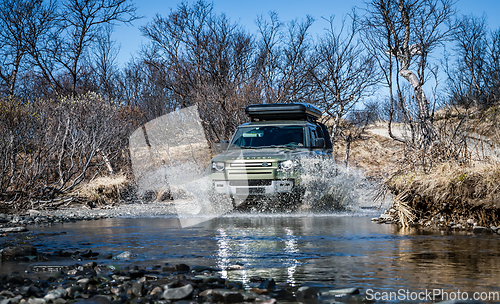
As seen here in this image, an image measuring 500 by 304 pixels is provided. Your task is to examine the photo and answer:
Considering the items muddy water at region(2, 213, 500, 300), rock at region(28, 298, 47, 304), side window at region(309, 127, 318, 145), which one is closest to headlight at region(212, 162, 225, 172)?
muddy water at region(2, 213, 500, 300)

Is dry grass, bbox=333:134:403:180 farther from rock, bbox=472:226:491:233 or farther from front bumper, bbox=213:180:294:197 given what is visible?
rock, bbox=472:226:491:233

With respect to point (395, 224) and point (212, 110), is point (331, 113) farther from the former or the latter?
point (395, 224)

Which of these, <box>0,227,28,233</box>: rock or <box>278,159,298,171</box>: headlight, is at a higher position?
<box>278,159,298,171</box>: headlight

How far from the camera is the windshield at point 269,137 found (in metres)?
11.1

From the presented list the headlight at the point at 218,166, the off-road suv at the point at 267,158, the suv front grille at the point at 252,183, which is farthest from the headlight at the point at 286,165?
the headlight at the point at 218,166

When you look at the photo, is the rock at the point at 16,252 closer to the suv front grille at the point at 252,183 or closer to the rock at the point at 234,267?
the rock at the point at 234,267

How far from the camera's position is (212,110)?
18422 millimetres

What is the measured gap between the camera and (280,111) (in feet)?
38.1

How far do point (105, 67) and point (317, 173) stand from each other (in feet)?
71.6

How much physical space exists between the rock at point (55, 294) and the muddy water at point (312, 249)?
4.31 feet

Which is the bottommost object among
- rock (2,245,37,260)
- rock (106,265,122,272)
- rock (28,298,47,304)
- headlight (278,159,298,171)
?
rock (106,265,122,272)

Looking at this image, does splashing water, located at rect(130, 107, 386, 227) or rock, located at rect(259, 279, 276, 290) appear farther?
splashing water, located at rect(130, 107, 386, 227)

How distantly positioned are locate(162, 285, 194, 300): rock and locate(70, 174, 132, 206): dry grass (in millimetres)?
11229

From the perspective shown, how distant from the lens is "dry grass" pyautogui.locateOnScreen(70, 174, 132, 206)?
15039mm
